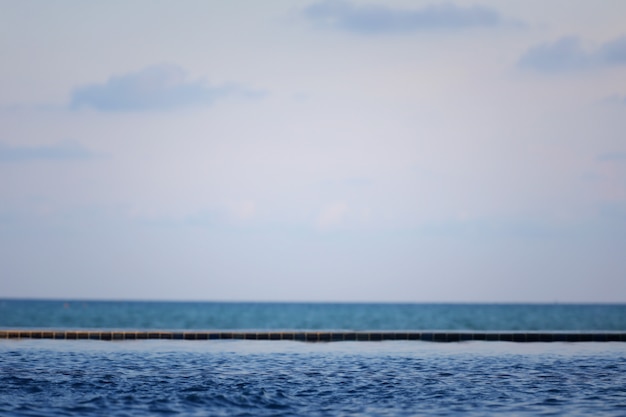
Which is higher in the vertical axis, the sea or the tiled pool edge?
the tiled pool edge

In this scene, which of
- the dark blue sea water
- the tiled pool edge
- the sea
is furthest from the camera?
the dark blue sea water

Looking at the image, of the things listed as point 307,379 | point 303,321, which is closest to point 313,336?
point 307,379

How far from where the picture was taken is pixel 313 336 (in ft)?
121

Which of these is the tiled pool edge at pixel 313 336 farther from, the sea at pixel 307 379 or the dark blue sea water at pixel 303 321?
the dark blue sea water at pixel 303 321

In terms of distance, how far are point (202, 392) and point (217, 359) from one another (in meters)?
7.28

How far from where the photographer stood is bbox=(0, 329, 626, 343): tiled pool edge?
36.5 m

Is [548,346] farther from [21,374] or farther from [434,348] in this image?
[21,374]

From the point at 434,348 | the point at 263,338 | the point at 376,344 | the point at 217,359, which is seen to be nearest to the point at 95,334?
the point at 263,338

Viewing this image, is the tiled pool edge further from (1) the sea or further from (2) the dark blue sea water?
(2) the dark blue sea water

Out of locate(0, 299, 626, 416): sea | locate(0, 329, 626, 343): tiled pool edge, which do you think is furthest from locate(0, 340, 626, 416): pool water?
locate(0, 329, 626, 343): tiled pool edge

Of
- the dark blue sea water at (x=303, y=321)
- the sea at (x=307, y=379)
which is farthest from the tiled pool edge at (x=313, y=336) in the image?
the dark blue sea water at (x=303, y=321)

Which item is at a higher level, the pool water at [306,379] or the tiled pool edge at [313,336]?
the tiled pool edge at [313,336]

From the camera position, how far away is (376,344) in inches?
1405

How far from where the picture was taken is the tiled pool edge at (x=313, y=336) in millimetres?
36469
